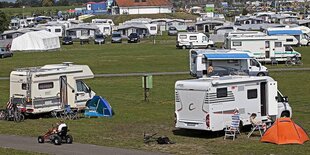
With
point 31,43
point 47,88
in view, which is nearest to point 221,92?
point 47,88

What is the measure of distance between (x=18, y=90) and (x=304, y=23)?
81659 mm

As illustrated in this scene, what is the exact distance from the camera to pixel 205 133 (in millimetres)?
25438

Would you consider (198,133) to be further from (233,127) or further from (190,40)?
(190,40)

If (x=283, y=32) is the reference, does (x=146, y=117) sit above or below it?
below

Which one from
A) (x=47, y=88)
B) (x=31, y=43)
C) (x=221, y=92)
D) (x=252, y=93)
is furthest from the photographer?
(x=31, y=43)

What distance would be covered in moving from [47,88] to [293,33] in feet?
160

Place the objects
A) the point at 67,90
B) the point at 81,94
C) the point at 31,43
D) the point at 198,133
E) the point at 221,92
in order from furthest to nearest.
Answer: the point at 31,43
the point at 81,94
the point at 67,90
the point at 198,133
the point at 221,92

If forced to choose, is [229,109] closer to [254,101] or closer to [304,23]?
[254,101]

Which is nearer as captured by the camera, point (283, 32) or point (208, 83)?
point (208, 83)

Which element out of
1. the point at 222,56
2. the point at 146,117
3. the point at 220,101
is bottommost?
the point at 146,117

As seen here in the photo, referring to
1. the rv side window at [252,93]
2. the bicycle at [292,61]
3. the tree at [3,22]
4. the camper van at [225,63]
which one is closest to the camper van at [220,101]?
the rv side window at [252,93]

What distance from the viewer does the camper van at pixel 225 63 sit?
4559 cm

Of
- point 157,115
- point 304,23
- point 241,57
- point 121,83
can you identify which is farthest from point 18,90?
point 304,23

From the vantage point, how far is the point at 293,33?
245 ft
